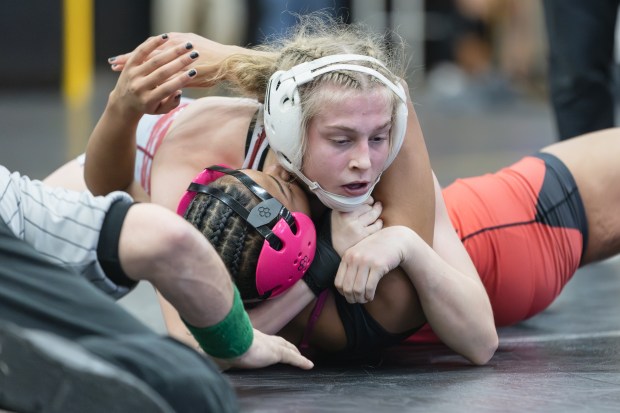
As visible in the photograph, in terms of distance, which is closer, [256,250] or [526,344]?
[256,250]

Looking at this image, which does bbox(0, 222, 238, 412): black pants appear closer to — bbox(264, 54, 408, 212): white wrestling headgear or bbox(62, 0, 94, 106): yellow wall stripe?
bbox(264, 54, 408, 212): white wrestling headgear

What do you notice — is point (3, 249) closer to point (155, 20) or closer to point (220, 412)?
point (220, 412)

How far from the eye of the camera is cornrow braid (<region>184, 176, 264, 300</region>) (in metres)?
2.79

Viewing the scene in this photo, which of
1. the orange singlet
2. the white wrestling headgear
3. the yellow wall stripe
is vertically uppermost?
the white wrestling headgear

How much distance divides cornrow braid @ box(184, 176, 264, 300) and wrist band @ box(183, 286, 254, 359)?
29 centimetres

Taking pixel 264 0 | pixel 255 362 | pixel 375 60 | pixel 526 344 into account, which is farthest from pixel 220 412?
pixel 264 0

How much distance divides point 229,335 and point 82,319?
0.35 meters

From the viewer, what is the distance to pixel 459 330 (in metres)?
Result: 2.99

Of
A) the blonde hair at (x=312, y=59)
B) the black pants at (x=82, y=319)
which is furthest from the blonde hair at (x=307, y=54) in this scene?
the black pants at (x=82, y=319)

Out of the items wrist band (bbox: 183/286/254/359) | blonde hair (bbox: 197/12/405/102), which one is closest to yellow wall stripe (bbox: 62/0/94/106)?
blonde hair (bbox: 197/12/405/102)

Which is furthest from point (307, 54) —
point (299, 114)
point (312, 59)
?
point (299, 114)

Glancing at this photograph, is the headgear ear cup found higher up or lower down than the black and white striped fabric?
lower down

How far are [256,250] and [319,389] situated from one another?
357 mm

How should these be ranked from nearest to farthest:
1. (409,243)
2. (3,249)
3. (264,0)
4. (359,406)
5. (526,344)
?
1. (3,249)
2. (359,406)
3. (409,243)
4. (526,344)
5. (264,0)
